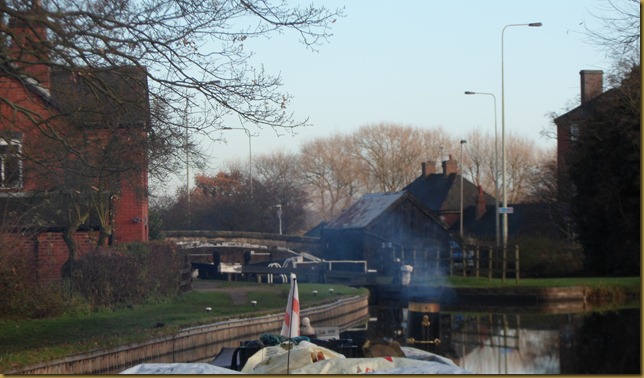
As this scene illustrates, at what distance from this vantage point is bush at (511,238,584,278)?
42.3 m

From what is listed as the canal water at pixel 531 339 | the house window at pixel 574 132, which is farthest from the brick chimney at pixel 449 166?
→ the canal water at pixel 531 339

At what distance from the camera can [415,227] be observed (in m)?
50.5

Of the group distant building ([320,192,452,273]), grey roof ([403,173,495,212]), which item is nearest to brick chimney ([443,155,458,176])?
grey roof ([403,173,495,212])

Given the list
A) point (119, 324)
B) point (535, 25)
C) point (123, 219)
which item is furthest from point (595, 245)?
point (119, 324)

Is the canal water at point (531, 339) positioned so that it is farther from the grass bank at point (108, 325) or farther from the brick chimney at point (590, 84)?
the brick chimney at point (590, 84)

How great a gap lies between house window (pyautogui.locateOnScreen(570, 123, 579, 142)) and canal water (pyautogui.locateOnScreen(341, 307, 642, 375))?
12612 mm

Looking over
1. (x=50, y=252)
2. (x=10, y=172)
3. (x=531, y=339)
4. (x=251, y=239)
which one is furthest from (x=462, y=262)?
(x=10, y=172)

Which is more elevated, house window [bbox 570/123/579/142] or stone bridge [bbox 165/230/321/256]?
house window [bbox 570/123/579/142]

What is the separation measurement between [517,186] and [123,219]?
46.3 metres

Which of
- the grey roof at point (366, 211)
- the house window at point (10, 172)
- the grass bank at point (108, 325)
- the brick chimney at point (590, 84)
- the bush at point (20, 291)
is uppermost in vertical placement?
the brick chimney at point (590, 84)

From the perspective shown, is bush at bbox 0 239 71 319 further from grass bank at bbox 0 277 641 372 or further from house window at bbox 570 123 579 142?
house window at bbox 570 123 579 142

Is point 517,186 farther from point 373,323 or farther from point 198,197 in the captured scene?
point 373,323

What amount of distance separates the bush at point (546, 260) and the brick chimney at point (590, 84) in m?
7.46

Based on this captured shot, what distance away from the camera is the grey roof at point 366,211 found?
48875 millimetres
